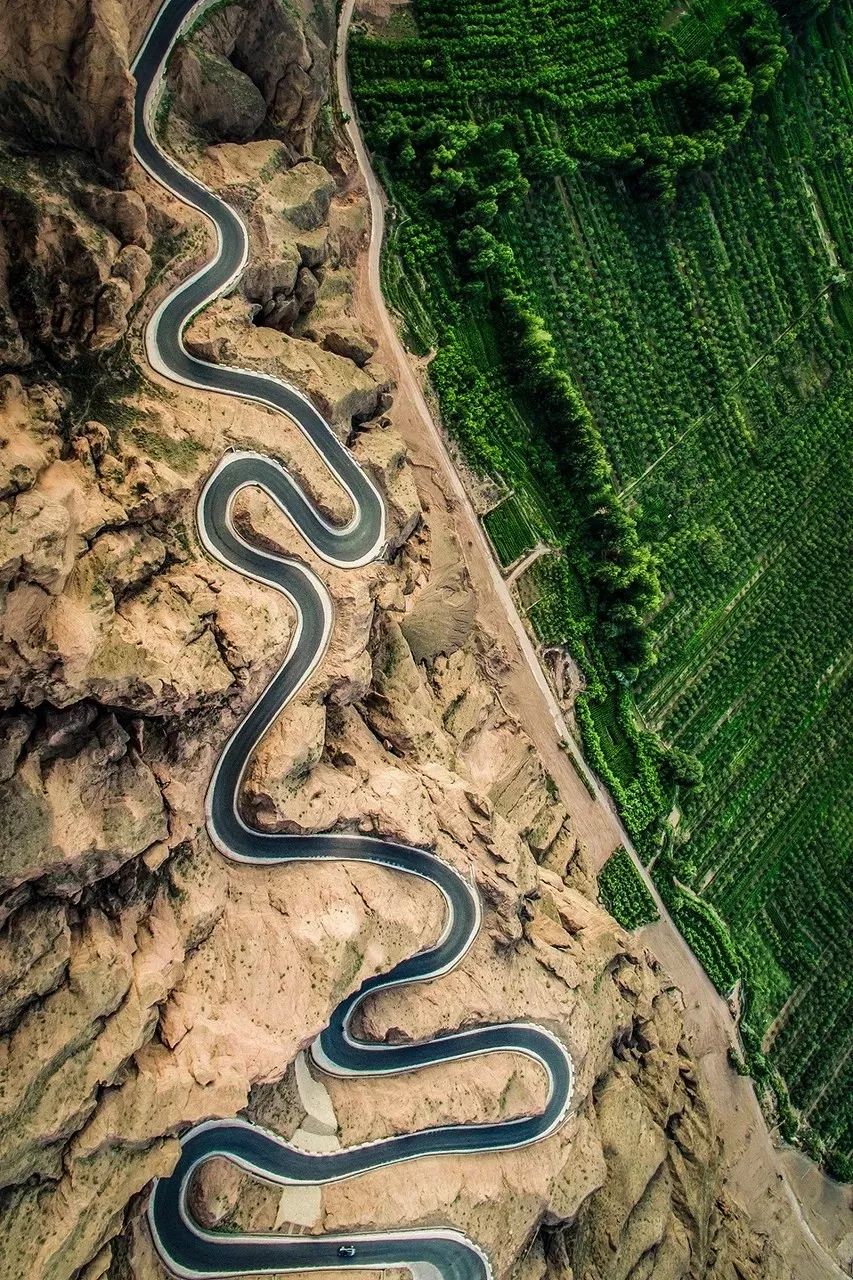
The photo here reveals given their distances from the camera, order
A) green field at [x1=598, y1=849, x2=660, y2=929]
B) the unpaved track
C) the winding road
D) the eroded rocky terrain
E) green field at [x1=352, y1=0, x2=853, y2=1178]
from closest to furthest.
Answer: the eroded rocky terrain
the winding road
the unpaved track
green field at [x1=352, y1=0, x2=853, y2=1178]
green field at [x1=598, y1=849, x2=660, y2=929]

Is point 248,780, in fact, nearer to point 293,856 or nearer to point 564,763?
point 293,856

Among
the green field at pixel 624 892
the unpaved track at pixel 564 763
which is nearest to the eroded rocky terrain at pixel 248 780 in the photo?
the unpaved track at pixel 564 763

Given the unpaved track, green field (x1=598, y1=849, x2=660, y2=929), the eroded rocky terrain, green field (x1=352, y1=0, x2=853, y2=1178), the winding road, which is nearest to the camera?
the eroded rocky terrain

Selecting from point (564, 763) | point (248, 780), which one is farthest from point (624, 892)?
point (248, 780)

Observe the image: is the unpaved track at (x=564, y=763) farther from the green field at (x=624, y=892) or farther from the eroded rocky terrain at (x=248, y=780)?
the eroded rocky terrain at (x=248, y=780)

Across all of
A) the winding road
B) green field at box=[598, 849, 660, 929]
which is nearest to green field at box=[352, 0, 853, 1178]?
green field at box=[598, 849, 660, 929]

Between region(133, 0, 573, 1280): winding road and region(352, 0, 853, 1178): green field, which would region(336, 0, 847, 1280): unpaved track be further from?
region(133, 0, 573, 1280): winding road
